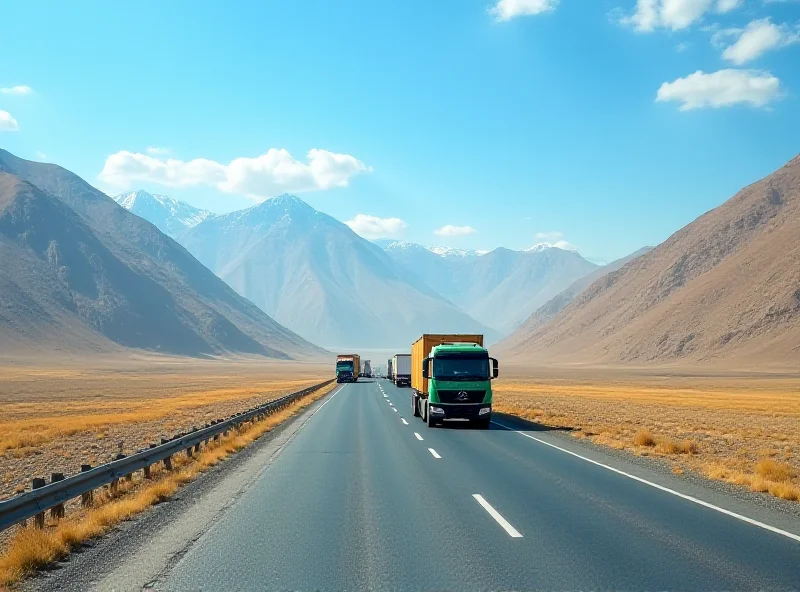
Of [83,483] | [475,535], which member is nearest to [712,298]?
[475,535]

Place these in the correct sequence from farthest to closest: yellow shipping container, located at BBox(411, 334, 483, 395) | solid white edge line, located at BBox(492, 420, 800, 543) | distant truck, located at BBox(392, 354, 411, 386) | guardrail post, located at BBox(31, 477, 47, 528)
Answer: distant truck, located at BBox(392, 354, 411, 386)
yellow shipping container, located at BBox(411, 334, 483, 395)
solid white edge line, located at BBox(492, 420, 800, 543)
guardrail post, located at BBox(31, 477, 47, 528)

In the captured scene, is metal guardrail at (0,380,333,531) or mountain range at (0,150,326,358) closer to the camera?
metal guardrail at (0,380,333,531)

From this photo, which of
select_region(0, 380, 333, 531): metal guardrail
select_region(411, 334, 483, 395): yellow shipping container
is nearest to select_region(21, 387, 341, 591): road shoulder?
select_region(0, 380, 333, 531): metal guardrail

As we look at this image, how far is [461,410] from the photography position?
81.1 feet

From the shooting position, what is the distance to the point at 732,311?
132 meters

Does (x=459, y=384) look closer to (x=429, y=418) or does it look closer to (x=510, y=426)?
(x=429, y=418)

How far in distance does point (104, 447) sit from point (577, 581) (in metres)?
18.0

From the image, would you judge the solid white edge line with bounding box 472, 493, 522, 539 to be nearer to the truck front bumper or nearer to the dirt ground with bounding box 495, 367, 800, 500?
the dirt ground with bounding box 495, 367, 800, 500

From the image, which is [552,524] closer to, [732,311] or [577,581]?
[577,581]

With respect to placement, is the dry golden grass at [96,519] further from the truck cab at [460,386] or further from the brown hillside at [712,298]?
the brown hillside at [712,298]

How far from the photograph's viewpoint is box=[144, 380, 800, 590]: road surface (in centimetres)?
733

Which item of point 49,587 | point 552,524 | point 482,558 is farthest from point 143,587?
point 552,524

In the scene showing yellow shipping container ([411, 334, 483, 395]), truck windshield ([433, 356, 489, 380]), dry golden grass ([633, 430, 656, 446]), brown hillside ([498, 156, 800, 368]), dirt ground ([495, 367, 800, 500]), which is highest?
brown hillside ([498, 156, 800, 368])

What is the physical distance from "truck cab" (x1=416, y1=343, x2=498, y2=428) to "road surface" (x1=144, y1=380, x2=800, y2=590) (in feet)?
28.9
